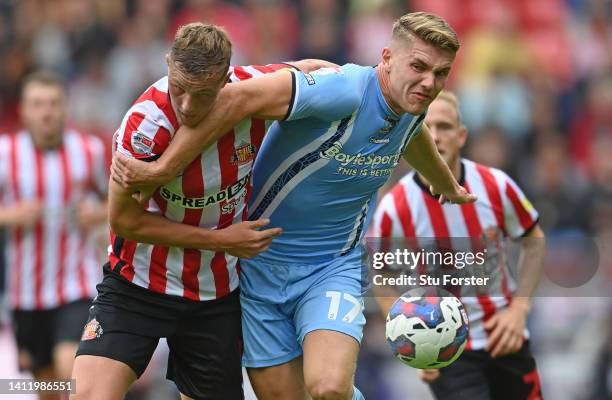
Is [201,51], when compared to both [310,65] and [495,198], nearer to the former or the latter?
[310,65]

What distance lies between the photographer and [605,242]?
10141 mm

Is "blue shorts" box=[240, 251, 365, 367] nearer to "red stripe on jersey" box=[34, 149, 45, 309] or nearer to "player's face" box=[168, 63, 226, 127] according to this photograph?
"player's face" box=[168, 63, 226, 127]

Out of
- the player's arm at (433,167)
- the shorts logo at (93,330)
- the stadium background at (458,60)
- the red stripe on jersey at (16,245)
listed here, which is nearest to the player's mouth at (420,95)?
the player's arm at (433,167)

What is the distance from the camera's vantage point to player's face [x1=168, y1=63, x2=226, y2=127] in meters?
5.16

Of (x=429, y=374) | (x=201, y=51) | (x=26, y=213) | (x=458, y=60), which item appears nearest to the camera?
(x=201, y=51)

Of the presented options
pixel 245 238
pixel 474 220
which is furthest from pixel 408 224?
pixel 245 238

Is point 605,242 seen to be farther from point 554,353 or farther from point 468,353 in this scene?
point 468,353

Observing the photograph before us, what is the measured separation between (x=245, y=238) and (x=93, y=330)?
876mm

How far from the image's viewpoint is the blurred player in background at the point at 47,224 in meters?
8.48

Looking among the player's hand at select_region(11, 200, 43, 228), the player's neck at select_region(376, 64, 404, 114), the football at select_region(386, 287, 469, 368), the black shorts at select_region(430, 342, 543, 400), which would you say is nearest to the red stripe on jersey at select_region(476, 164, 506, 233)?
the black shorts at select_region(430, 342, 543, 400)

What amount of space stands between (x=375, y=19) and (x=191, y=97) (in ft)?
24.8

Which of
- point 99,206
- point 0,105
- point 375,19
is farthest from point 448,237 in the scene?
point 0,105

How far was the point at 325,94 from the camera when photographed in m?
5.50

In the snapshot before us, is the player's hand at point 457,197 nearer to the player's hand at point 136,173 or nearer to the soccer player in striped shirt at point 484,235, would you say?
the soccer player in striped shirt at point 484,235
